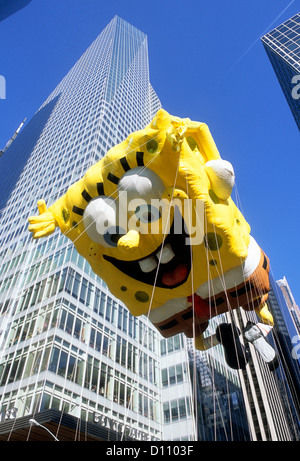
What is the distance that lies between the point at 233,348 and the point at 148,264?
2217 mm

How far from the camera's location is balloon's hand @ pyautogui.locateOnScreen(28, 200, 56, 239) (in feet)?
18.5

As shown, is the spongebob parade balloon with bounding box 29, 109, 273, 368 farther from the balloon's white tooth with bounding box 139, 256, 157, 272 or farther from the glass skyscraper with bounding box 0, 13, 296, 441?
the glass skyscraper with bounding box 0, 13, 296, 441

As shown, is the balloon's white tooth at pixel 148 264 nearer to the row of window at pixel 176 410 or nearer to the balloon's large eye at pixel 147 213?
the balloon's large eye at pixel 147 213

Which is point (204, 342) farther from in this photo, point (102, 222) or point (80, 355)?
point (80, 355)

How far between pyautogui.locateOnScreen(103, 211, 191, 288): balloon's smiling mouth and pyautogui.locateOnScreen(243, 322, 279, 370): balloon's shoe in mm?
1697

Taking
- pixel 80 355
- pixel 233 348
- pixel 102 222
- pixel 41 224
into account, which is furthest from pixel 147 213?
pixel 80 355

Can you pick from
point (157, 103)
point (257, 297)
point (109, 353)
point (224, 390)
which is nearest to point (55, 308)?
point (109, 353)

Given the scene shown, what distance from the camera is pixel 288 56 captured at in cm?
5316

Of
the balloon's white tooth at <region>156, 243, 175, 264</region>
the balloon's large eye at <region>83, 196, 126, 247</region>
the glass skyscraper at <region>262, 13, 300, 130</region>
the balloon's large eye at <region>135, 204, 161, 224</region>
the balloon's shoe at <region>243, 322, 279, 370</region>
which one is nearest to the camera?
the balloon's large eye at <region>135, 204, 161, 224</region>

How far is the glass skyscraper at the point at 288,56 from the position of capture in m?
51.6

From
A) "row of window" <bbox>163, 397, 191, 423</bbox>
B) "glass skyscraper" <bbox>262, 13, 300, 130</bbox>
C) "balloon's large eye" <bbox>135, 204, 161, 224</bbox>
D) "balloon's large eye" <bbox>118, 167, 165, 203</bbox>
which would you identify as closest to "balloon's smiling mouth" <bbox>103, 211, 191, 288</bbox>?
"balloon's large eye" <bbox>135, 204, 161, 224</bbox>

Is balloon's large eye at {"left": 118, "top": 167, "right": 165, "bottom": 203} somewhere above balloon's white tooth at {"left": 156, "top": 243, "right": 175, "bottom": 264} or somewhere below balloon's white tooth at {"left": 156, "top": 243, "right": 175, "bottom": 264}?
above
